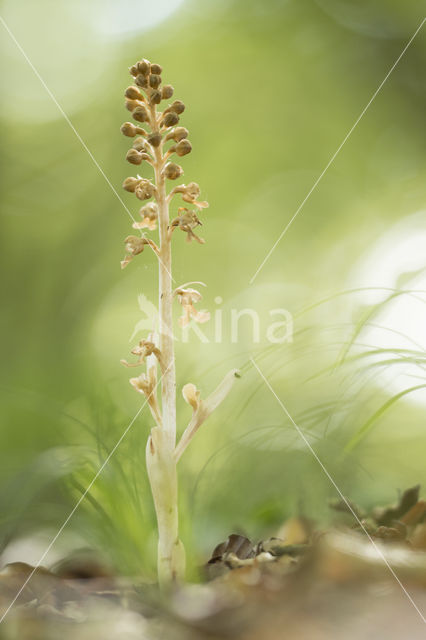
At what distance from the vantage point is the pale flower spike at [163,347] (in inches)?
20.4

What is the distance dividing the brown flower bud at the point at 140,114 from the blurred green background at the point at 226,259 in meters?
0.23

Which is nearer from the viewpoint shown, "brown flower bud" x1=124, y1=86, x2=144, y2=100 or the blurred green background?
"brown flower bud" x1=124, y1=86, x2=144, y2=100

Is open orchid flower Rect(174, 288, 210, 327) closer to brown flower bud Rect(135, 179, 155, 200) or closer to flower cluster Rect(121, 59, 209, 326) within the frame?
flower cluster Rect(121, 59, 209, 326)

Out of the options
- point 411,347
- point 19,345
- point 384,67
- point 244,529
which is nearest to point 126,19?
point 384,67

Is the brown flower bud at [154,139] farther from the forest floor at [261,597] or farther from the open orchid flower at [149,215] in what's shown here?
the forest floor at [261,597]

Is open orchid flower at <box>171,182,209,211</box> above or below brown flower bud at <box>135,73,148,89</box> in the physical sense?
below

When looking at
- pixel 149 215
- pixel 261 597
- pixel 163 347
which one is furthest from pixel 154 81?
pixel 261 597

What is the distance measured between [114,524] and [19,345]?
0.29 meters

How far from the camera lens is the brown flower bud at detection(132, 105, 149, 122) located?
558 millimetres

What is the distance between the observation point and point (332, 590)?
0.48 m

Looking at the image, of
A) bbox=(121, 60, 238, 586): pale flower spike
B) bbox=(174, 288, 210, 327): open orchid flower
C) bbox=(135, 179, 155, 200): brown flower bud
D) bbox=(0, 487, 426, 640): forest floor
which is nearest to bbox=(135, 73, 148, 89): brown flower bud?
bbox=(121, 60, 238, 586): pale flower spike

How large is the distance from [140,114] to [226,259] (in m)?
0.27

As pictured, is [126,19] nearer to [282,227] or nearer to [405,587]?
[282,227]

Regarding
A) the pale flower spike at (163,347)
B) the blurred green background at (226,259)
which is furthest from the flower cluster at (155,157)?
the blurred green background at (226,259)
